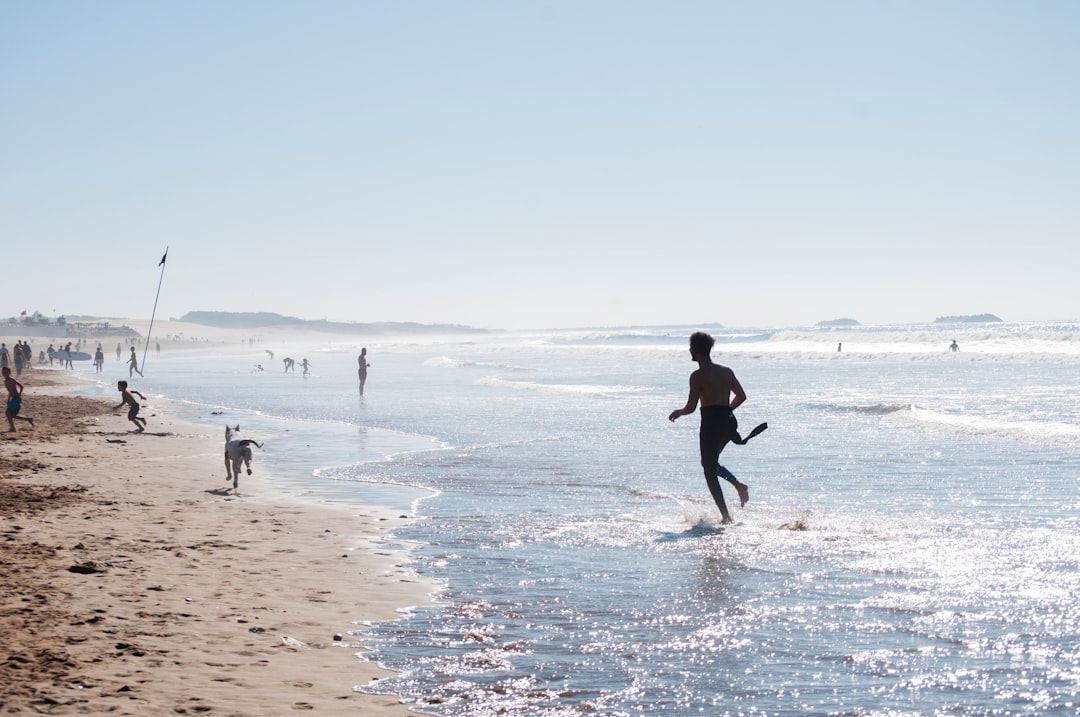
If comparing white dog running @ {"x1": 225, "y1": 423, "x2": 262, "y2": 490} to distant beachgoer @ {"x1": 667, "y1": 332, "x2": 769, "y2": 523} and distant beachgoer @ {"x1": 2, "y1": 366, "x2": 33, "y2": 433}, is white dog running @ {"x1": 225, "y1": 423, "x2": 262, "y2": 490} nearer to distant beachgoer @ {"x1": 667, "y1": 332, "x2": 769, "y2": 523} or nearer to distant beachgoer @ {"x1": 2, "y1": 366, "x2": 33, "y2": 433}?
distant beachgoer @ {"x1": 667, "y1": 332, "x2": 769, "y2": 523}

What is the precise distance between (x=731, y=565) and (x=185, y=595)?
Result: 4094 millimetres

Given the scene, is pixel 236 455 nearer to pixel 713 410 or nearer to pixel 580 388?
pixel 713 410

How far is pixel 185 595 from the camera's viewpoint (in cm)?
654

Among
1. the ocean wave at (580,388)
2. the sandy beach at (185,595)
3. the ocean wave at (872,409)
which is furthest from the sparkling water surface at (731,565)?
the ocean wave at (580,388)

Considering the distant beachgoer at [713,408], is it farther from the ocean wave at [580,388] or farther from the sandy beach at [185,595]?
the ocean wave at [580,388]

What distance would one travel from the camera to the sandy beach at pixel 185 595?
4.64 metres

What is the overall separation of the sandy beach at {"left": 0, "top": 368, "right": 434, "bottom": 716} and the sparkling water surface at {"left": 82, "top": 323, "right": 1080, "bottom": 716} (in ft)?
1.48

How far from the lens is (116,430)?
1936cm

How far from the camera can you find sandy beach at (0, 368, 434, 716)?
15.2 feet

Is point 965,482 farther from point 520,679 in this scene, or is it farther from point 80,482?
point 80,482

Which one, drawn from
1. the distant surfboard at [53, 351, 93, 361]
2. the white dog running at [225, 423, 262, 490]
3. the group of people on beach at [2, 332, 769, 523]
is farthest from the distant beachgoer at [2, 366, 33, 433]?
the distant surfboard at [53, 351, 93, 361]

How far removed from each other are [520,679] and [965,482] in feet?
28.9

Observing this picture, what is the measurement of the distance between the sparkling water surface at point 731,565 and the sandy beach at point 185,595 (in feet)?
1.48

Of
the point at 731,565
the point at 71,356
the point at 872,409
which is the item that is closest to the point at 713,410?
the point at 731,565
